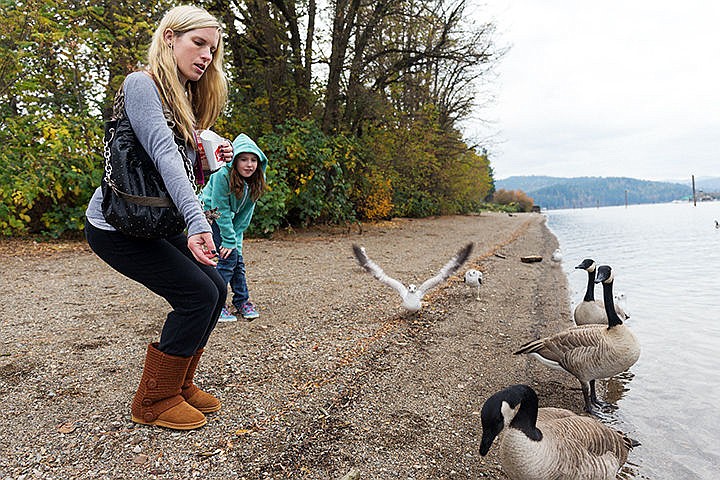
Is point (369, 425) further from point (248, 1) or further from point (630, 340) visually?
point (248, 1)

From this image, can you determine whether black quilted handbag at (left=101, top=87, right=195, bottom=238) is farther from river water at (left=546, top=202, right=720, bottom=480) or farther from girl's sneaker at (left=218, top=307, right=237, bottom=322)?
river water at (left=546, top=202, right=720, bottom=480)

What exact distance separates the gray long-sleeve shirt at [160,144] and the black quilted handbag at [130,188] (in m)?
0.08

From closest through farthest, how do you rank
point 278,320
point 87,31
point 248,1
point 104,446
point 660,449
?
point 104,446
point 660,449
point 278,320
point 87,31
point 248,1

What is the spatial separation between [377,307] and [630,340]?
3.40m

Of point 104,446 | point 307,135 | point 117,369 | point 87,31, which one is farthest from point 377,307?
point 87,31

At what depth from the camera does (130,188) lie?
2236mm

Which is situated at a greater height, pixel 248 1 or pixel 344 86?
pixel 248 1

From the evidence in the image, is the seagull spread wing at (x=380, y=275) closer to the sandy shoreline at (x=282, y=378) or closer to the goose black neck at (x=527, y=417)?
the sandy shoreline at (x=282, y=378)

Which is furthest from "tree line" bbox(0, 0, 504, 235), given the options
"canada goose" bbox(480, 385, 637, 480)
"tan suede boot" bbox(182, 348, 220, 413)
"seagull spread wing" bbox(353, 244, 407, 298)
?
"canada goose" bbox(480, 385, 637, 480)

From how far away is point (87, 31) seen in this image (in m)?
10.3

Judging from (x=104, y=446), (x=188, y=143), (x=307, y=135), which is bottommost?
(x=104, y=446)

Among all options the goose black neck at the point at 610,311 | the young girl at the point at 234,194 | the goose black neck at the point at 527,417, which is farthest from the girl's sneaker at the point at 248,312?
the goose black neck at the point at 610,311

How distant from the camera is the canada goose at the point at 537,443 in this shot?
2.66 metres

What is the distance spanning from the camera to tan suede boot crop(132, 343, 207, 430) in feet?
9.14
